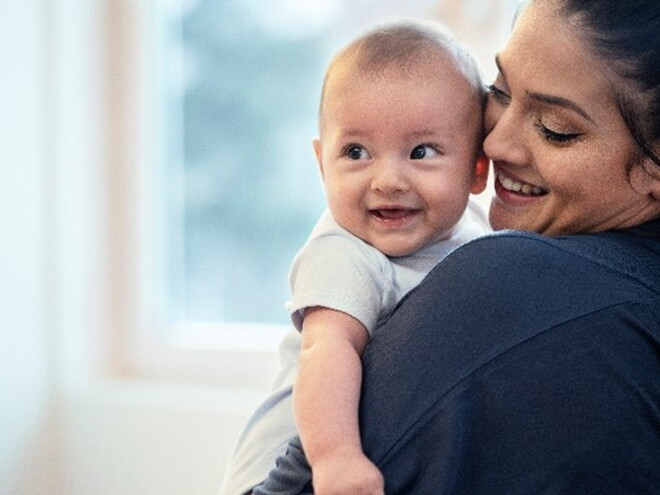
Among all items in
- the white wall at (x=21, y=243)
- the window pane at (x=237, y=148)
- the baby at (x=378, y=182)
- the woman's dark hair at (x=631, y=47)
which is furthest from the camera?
the window pane at (x=237, y=148)

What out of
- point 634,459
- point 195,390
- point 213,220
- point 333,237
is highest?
point 333,237

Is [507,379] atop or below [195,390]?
atop

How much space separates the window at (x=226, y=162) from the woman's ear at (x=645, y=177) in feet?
4.21

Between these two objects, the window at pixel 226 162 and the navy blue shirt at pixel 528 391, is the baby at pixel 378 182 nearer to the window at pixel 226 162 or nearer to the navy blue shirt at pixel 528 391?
the navy blue shirt at pixel 528 391

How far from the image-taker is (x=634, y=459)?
0.92 meters

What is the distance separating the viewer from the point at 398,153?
1.18 metres

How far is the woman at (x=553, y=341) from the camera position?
919 millimetres

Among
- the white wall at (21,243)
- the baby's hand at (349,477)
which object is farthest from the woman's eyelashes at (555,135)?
the white wall at (21,243)

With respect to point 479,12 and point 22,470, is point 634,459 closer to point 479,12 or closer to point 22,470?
point 479,12

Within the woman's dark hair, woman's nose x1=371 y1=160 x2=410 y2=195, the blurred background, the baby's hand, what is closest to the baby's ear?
woman's nose x1=371 y1=160 x2=410 y2=195

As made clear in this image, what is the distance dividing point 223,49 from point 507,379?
64.4 inches

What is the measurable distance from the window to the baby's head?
1122 millimetres

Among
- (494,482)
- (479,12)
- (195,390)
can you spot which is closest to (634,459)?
(494,482)

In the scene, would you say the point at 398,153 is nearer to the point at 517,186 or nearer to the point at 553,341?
the point at 517,186
